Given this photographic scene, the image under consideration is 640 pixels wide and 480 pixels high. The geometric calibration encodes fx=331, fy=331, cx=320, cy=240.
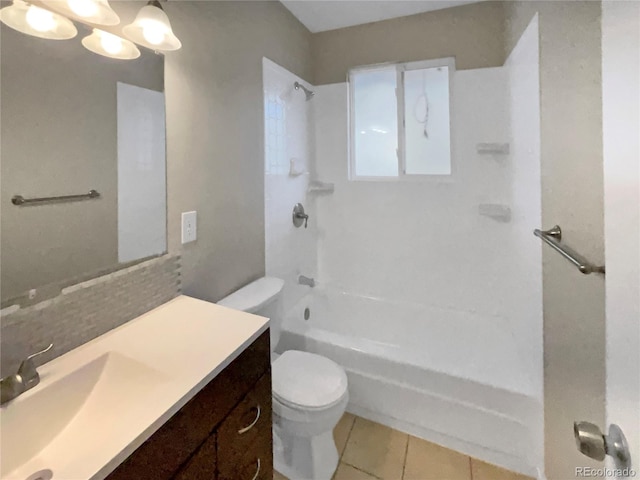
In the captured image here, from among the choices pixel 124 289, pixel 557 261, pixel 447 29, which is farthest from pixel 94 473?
pixel 447 29

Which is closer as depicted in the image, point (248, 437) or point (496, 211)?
point (248, 437)

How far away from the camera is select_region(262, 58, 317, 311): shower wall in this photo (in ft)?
6.75

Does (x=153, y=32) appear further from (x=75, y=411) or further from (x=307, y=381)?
(x=307, y=381)

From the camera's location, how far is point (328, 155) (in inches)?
107

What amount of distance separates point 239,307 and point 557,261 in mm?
1399

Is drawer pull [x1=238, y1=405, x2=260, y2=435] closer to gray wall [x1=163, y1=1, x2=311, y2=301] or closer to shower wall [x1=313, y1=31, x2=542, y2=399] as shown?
gray wall [x1=163, y1=1, x2=311, y2=301]

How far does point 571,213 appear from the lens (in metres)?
1.21

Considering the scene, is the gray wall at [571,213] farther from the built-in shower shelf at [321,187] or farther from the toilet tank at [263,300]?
the built-in shower shelf at [321,187]

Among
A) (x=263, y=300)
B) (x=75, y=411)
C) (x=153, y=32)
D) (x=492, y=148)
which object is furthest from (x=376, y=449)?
(x=153, y=32)

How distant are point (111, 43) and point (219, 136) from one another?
0.57 meters

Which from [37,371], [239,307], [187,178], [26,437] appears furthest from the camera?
[239,307]

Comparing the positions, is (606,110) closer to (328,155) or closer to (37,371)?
(37,371)

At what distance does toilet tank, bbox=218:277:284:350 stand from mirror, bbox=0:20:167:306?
0.47 m

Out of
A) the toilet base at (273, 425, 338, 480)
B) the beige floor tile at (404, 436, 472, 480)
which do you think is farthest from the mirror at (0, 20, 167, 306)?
the beige floor tile at (404, 436, 472, 480)
